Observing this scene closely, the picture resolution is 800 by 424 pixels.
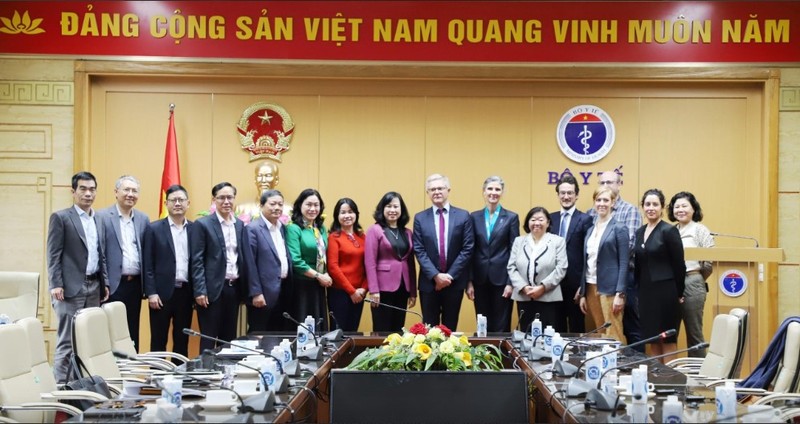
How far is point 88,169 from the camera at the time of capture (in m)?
8.41

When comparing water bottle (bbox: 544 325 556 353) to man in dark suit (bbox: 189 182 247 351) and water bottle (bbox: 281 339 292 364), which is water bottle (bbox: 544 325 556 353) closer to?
water bottle (bbox: 281 339 292 364)

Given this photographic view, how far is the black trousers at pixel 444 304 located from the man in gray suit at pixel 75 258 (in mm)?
2460

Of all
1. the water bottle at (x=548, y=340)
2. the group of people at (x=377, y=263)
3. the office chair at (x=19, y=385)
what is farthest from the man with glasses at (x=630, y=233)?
the office chair at (x=19, y=385)

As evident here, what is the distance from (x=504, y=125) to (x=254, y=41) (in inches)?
94.6

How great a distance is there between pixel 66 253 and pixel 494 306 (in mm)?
3239

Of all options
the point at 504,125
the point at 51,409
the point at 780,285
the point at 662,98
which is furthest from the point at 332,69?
the point at 51,409

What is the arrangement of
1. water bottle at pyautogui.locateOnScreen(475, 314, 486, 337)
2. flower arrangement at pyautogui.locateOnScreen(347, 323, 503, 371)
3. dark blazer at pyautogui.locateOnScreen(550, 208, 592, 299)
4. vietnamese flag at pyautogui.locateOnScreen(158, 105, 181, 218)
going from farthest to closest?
vietnamese flag at pyautogui.locateOnScreen(158, 105, 181, 218)
dark blazer at pyautogui.locateOnScreen(550, 208, 592, 299)
water bottle at pyautogui.locateOnScreen(475, 314, 486, 337)
flower arrangement at pyautogui.locateOnScreen(347, 323, 503, 371)

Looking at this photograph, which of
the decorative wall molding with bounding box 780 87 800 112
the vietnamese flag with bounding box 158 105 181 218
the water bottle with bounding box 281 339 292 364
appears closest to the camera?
the water bottle with bounding box 281 339 292 364

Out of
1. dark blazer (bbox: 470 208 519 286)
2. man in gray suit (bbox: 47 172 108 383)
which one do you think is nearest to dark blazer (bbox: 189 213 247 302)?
man in gray suit (bbox: 47 172 108 383)

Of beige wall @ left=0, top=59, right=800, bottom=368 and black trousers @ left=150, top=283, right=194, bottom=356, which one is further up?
beige wall @ left=0, top=59, right=800, bottom=368

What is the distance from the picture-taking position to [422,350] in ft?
13.5

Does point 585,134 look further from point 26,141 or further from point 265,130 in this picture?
point 26,141

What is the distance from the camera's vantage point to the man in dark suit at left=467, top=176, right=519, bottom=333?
736 cm

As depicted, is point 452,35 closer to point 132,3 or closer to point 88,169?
point 132,3
